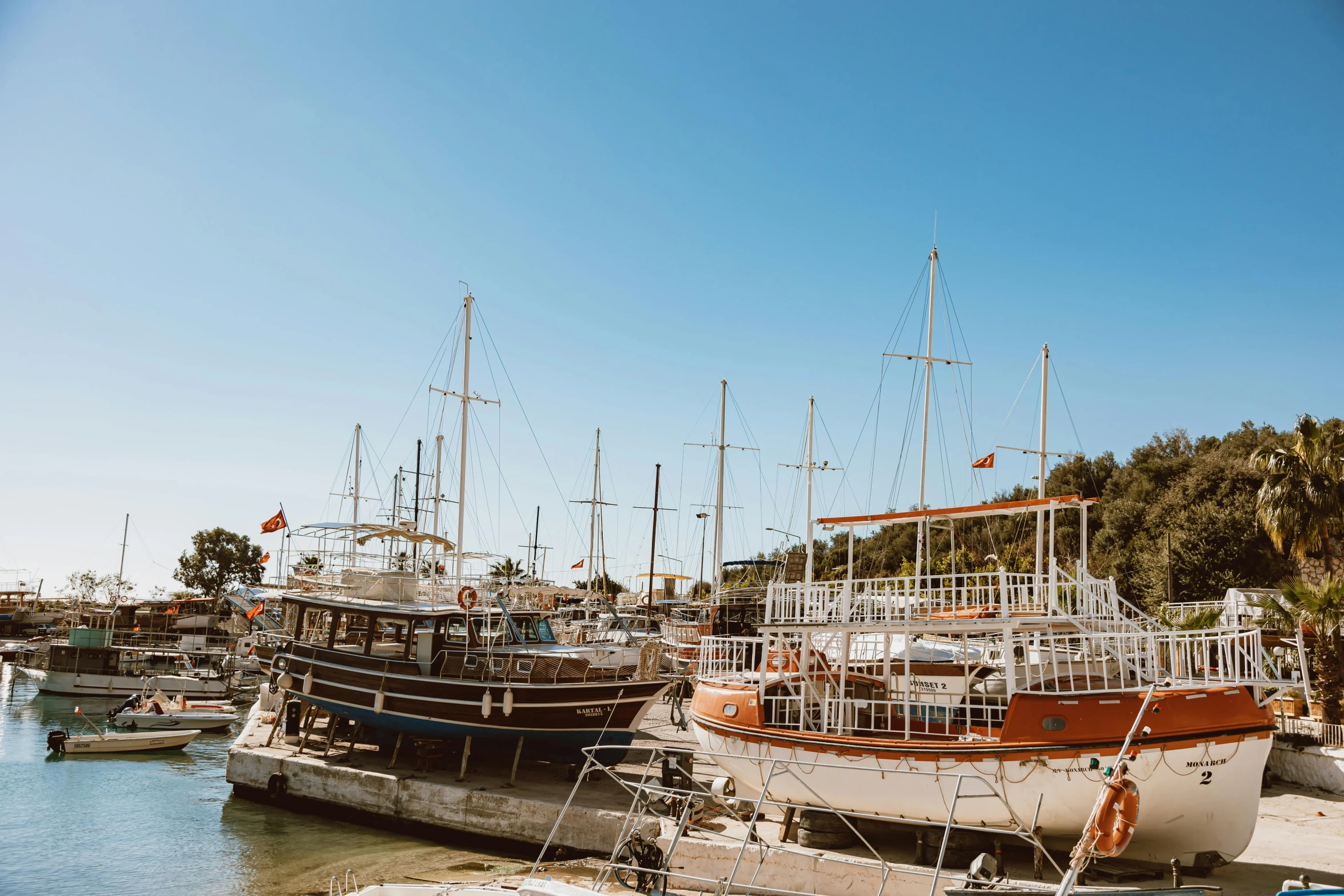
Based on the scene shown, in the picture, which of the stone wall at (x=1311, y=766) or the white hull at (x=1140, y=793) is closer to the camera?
the white hull at (x=1140, y=793)

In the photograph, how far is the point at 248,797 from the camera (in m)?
19.9

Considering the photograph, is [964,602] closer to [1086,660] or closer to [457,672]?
[1086,660]

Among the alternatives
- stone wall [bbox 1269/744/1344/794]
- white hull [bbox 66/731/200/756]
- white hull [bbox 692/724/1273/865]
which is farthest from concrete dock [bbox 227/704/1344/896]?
white hull [bbox 66/731/200/756]

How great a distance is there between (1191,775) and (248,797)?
18.7 m

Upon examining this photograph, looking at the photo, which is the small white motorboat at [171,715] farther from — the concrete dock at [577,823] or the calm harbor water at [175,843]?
the concrete dock at [577,823]

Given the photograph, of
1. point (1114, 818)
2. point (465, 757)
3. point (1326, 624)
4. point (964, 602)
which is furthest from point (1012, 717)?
point (1326, 624)

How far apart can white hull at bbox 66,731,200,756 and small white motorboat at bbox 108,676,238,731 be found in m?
0.82

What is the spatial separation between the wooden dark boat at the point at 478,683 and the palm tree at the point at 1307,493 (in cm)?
1667

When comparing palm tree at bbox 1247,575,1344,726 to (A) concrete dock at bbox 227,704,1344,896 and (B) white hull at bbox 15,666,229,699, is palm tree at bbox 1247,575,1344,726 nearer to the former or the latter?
(A) concrete dock at bbox 227,704,1344,896

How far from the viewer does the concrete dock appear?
37.2 feet

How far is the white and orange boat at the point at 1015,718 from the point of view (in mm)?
10695

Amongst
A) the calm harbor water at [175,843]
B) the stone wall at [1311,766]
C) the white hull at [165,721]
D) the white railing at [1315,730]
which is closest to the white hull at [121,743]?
the white hull at [165,721]

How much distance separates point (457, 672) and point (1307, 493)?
2129 centimetres

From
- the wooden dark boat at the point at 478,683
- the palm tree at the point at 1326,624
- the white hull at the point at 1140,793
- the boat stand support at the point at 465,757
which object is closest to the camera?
the white hull at the point at 1140,793
